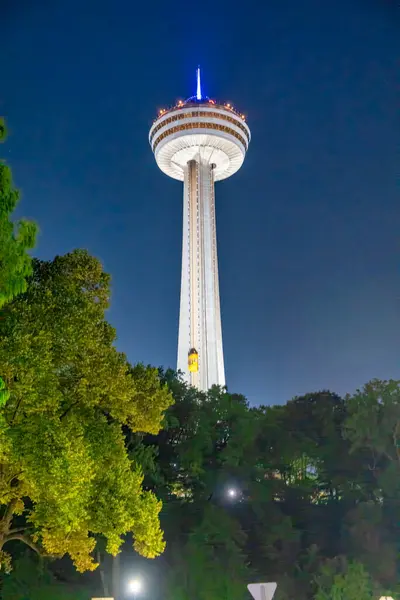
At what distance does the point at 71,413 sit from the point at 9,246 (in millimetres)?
6326

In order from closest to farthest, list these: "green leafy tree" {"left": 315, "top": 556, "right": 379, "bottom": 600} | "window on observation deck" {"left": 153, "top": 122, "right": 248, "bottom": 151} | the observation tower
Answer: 1. "green leafy tree" {"left": 315, "top": 556, "right": 379, "bottom": 600}
2. the observation tower
3. "window on observation deck" {"left": 153, "top": 122, "right": 248, "bottom": 151}

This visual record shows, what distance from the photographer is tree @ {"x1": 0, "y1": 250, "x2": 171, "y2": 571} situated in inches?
564

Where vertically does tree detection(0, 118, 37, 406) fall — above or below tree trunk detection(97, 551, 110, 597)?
above

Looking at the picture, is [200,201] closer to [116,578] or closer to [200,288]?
[200,288]

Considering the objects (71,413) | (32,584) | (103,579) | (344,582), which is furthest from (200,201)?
(71,413)

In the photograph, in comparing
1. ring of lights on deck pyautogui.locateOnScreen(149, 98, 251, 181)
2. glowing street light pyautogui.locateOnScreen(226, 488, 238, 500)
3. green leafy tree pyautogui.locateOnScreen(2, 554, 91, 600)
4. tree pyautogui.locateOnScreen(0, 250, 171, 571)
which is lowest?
green leafy tree pyautogui.locateOnScreen(2, 554, 91, 600)

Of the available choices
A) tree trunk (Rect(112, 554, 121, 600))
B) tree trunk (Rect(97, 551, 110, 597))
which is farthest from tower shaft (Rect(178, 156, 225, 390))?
tree trunk (Rect(97, 551, 110, 597))

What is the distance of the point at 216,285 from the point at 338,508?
4220cm

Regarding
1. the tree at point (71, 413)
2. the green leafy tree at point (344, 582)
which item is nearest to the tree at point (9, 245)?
the tree at point (71, 413)

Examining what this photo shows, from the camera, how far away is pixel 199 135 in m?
73.8

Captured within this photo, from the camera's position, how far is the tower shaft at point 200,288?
69000 mm

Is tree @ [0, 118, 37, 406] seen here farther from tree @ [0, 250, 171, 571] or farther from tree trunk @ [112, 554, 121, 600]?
tree trunk @ [112, 554, 121, 600]

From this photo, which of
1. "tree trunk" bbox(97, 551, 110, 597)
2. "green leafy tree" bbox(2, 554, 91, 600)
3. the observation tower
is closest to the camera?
"green leafy tree" bbox(2, 554, 91, 600)

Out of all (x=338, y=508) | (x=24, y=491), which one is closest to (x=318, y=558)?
(x=338, y=508)
